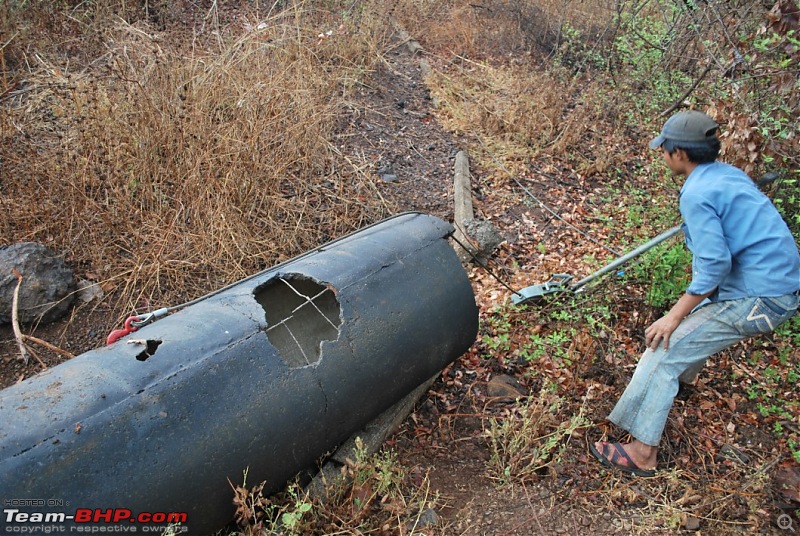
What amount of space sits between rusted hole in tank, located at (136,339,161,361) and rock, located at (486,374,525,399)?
2130mm

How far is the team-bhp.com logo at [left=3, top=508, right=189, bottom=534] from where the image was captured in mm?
2125

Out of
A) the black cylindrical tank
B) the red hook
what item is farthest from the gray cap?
the red hook

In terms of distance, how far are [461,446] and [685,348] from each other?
4.43 feet

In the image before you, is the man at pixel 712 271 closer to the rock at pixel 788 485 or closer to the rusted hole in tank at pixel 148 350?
the rock at pixel 788 485

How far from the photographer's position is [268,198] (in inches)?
204

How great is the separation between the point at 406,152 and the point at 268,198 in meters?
1.80

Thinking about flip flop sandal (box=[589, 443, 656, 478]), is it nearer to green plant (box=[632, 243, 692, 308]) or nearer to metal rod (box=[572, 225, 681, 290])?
metal rod (box=[572, 225, 681, 290])

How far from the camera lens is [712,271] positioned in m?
2.98

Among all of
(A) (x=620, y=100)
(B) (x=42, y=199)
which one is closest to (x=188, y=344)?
(B) (x=42, y=199)

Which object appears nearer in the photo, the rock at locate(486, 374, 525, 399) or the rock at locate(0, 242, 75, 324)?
the rock at locate(486, 374, 525, 399)

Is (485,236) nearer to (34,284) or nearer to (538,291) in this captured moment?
(538,291)

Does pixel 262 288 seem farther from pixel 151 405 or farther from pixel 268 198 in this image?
pixel 268 198

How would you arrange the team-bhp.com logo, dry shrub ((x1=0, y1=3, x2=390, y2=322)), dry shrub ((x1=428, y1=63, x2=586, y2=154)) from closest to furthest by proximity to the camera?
the team-bhp.com logo < dry shrub ((x1=0, y1=3, x2=390, y2=322)) < dry shrub ((x1=428, y1=63, x2=586, y2=154))

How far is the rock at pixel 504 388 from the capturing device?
155 inches
